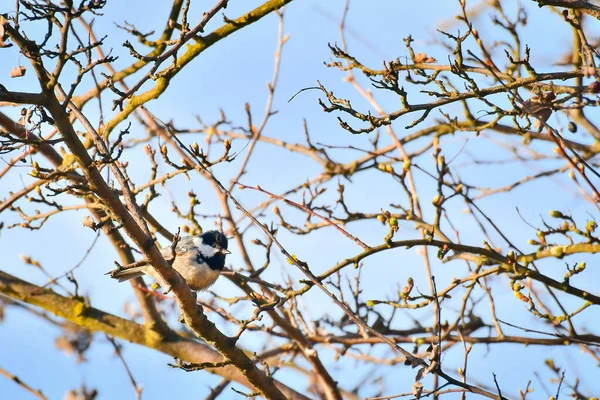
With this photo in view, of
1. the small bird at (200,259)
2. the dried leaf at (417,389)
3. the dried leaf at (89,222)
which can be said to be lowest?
the dried leaf at (417,389)

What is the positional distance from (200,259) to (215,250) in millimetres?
144

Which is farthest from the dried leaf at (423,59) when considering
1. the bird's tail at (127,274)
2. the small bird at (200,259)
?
the bird's tail at (127,274)

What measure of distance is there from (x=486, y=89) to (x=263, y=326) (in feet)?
9.04

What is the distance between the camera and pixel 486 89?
3.56 m

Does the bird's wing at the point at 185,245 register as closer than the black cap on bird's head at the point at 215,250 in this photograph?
No

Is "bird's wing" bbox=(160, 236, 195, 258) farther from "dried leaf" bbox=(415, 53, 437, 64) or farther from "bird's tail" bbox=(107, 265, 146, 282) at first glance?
"dried leaf" bbox=(415, 53, 437, 64)

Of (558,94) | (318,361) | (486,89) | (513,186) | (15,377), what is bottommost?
(15,377)

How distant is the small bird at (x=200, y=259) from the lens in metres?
5.41

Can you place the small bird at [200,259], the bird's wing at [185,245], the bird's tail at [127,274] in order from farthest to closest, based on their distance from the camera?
the bird's wing at [185,245] < the small bird at [200,259] < the bird's tail at [127,274]

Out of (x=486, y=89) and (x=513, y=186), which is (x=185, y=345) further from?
(x=486, y=89)

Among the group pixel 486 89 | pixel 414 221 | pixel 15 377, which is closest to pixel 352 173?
pixel 414 221

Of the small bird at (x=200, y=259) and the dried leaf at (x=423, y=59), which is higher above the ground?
the dried leaf at (x=423, y=59)

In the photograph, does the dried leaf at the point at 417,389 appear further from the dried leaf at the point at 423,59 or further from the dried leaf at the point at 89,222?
the dried leaf at the point at 423,59

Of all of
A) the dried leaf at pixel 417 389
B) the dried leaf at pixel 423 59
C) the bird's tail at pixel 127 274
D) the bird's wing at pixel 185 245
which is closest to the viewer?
the dried leaf at pixel 417 389
